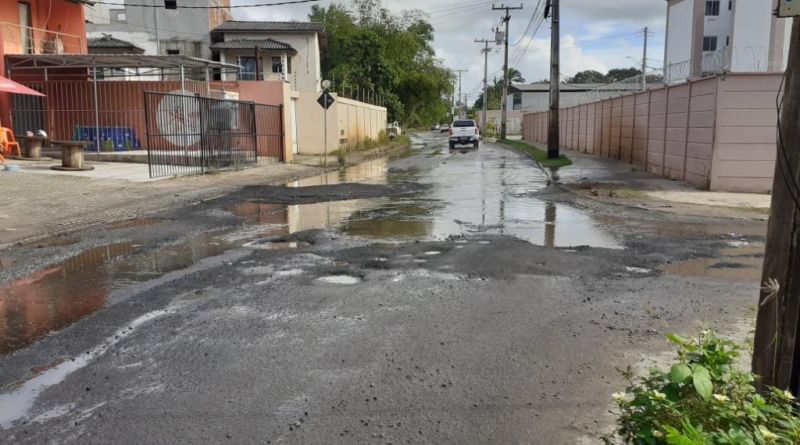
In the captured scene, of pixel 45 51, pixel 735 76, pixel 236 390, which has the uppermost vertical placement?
pixel 45 51

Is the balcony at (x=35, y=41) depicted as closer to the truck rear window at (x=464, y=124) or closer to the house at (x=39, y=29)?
the house at (x=39, y=29)

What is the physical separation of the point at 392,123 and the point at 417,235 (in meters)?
54.2

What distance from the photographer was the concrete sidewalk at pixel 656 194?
505 inches

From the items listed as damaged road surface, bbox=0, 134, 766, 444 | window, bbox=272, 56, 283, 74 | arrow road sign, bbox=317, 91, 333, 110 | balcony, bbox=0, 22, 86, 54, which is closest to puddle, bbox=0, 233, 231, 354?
damaged road surface, bbox=0, 134, 766, 444

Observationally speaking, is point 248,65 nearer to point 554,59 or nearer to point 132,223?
point 554,59

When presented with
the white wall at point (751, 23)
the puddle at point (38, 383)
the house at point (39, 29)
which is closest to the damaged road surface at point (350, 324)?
the puddle at point (38, 383)

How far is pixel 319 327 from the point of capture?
5570 mm

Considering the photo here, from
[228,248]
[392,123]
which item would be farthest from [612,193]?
[392,123]

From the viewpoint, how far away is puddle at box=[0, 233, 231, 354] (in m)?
5.74

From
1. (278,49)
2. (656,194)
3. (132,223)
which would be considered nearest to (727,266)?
(656,194)

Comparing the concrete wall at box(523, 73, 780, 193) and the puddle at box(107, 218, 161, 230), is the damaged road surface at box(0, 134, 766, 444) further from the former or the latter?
the concrete wall at box(523, 73, 780, 193)

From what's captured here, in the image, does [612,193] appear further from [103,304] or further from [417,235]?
[103,304]

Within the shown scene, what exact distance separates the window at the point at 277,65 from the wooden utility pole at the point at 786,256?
48775mm

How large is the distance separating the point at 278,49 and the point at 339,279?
43318 millimetres
